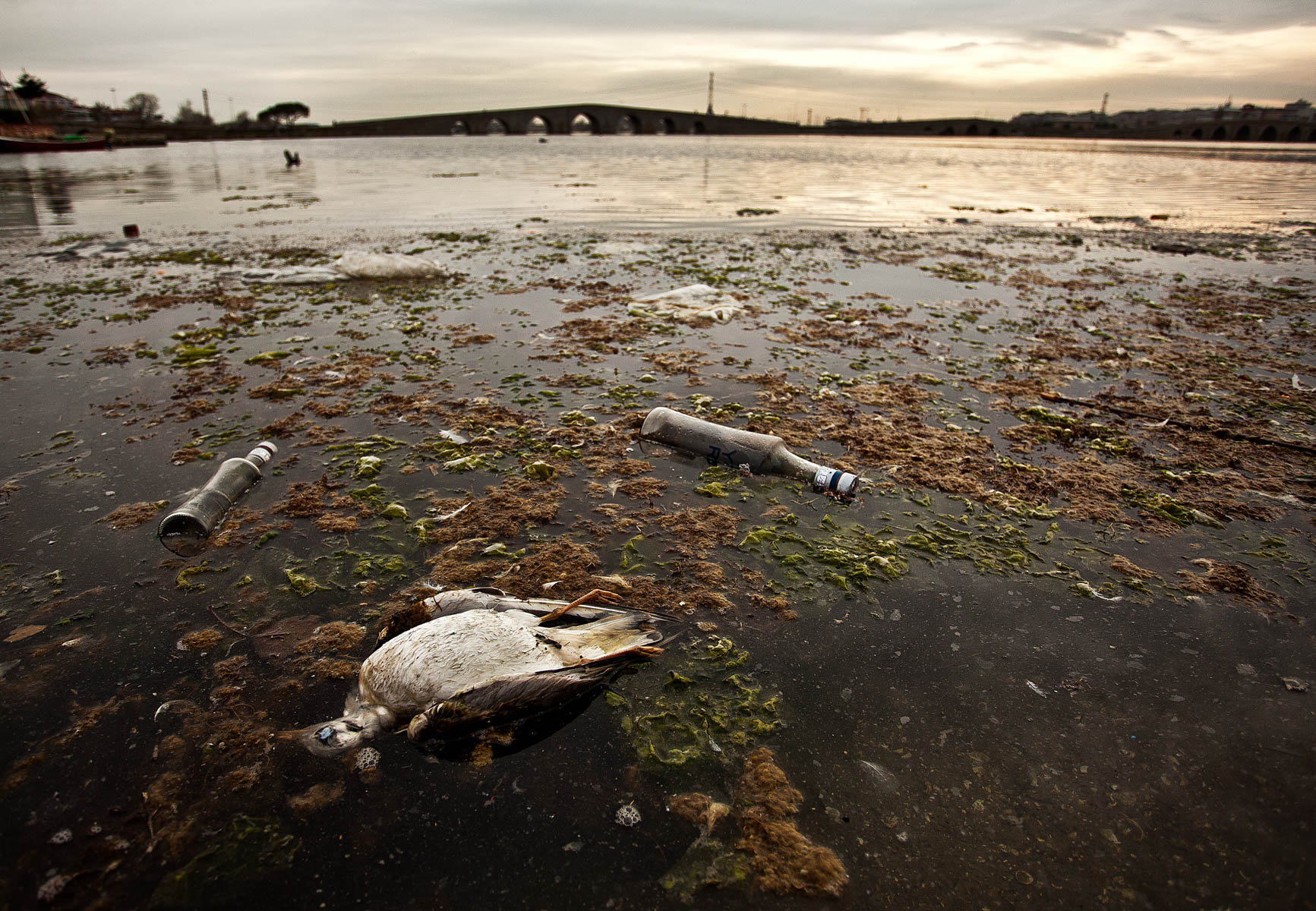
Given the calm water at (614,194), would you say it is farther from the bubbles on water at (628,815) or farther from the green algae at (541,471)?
the bubbles on water at (628,815)

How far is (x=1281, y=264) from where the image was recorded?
29.0 ft

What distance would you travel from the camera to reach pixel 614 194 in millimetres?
17969

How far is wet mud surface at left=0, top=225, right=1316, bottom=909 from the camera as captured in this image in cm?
157

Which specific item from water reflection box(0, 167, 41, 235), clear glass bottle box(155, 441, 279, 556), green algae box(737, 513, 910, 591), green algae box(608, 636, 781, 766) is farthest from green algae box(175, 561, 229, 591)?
water reflection box(0, 167, 41, 235)

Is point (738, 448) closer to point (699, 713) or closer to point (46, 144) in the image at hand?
point (699, 713)

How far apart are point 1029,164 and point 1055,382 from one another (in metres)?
45.7

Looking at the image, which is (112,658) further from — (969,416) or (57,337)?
(57,337)

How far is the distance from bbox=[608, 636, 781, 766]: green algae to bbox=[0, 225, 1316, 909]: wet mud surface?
0.5 inches

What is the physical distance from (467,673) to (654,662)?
629 mm

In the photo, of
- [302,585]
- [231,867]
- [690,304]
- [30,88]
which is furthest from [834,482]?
[30,88]

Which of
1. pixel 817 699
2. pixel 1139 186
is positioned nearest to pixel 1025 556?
pixel 817 699

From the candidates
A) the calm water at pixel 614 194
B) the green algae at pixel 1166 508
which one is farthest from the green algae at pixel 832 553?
the calm water at pixel 614 194

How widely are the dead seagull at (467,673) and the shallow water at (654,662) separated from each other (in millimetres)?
82

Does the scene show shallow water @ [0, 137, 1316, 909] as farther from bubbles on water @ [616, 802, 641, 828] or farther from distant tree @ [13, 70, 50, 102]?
distant tree @ [13, 70, 50, 102]
